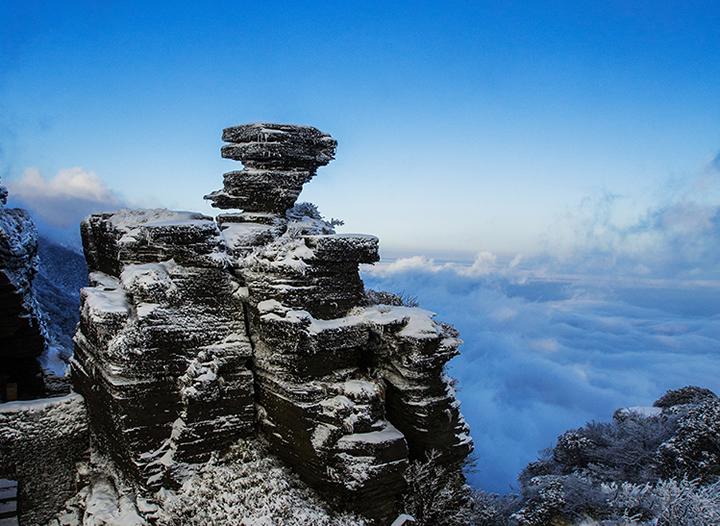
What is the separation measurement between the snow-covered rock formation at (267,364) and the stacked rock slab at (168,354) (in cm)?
3

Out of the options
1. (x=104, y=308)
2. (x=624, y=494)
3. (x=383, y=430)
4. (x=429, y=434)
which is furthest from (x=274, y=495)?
(x=624, y=494)

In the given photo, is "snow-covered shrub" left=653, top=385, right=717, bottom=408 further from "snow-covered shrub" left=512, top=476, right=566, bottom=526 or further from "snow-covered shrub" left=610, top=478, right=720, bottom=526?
"snow-covered shrub" left=512, top=476, right=566, bottom=526

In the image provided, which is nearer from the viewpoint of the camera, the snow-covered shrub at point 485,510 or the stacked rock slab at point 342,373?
the stacked rock slab at point 342,373

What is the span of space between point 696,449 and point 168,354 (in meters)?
23.3

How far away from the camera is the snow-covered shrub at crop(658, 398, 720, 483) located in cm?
2020

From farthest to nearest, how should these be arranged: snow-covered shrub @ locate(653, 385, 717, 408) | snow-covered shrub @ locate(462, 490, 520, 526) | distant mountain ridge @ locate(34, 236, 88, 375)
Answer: distant mountain ridge @ locate(34, 236, 88, 375) < snow-covered shrub @ locate(653, 385, 717, 408) < snow-covered shrub @ locate(462, 490, 520, 526)

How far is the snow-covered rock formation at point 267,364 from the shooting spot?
1224 cm

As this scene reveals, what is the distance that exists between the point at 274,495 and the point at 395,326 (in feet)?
18.7

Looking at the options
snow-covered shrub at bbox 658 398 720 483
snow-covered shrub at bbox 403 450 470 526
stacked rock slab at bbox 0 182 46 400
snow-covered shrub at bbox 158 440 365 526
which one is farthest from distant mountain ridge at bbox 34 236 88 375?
snow-covered shrub at bbox 658 398 720 483

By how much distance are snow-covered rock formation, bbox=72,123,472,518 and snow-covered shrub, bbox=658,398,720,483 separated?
45.7ft

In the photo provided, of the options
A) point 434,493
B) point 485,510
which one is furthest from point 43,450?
point 485,510

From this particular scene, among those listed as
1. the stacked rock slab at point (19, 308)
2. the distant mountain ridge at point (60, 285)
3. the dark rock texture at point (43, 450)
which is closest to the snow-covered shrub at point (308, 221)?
the dark rock texture at point (43, 450)

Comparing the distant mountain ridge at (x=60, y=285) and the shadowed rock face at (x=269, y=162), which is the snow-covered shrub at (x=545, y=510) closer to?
the shadowed rock face at (x=269, y=162)

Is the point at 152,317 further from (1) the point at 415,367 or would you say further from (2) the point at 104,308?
(1) the point at 415,367
